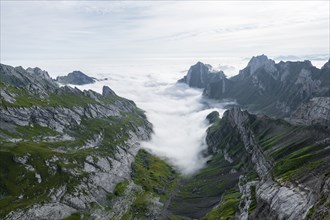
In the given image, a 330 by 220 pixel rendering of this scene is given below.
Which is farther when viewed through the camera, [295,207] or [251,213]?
[251,213]

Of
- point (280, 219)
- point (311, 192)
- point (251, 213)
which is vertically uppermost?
point (311, 192)

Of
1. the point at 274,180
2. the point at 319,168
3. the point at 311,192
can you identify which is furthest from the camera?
the point at 274,180

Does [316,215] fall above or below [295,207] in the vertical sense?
above

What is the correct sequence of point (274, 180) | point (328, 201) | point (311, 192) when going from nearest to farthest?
point (328, 201), point (311, 192), point (274, 180)

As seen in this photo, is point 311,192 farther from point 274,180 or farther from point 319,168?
point 274,180

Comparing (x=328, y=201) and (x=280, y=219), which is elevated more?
(x=328, y=201)

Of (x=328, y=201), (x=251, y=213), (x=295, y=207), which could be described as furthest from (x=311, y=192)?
(x=251, y=213)

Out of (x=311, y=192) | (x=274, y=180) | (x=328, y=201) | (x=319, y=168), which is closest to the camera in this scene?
(x=328, y=201)

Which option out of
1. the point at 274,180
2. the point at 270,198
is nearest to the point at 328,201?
the point at 270,198

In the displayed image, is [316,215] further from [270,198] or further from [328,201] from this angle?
[270,198]
